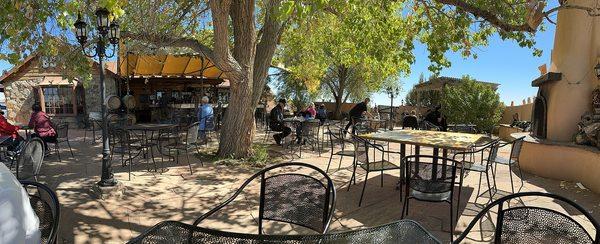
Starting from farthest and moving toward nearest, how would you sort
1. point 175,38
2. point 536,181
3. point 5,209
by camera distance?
point 175,38, point 536,181, point 5,209

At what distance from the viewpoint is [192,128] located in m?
6.18

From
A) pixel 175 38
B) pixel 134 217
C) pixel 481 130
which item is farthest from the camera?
pixel 481 130

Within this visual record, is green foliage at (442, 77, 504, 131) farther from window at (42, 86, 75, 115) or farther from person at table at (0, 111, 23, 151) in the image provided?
window at (42, 86, 75, 115)

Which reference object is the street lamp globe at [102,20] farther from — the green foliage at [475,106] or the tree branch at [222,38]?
the green foliage at [475,106]

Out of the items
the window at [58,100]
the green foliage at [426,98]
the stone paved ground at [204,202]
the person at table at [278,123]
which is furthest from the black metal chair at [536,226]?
the green foliage at [426,98]

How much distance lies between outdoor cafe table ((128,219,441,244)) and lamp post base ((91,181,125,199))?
3.40m

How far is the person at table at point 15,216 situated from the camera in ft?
5.33

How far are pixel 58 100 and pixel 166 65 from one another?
6.26 meters

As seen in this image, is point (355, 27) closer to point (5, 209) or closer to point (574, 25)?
point (574, 25)

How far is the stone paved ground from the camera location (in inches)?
148

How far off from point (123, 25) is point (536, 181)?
8.40 metres

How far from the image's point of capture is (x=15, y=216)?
170cm

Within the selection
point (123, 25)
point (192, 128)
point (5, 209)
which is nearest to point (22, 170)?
point (5, 209)

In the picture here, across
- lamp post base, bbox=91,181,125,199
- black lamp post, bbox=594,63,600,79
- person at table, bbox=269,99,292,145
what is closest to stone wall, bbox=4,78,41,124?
person at table, bbox=269,99,292,145
